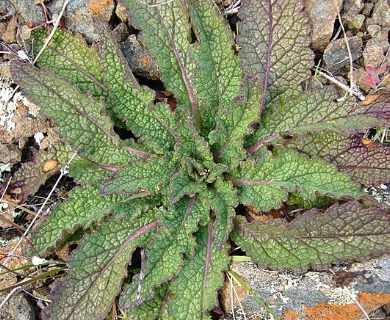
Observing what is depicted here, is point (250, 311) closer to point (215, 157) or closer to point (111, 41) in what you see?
point (215, 157)

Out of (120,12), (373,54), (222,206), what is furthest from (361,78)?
(120,12)

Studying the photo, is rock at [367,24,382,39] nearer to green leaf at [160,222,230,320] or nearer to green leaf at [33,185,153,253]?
green leaf at [160,222,230,320]

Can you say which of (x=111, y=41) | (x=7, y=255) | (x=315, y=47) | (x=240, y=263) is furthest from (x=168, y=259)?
(x=315, y=47)

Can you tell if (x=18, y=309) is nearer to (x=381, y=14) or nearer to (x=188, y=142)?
(x=188, y=142)

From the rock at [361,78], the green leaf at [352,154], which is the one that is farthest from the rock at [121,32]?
the rock at [361,78]

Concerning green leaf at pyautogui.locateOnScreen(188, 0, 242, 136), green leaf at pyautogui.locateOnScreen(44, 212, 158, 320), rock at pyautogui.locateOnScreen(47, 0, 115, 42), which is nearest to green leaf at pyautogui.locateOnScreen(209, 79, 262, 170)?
green leaf at pyautogui.locateOnScreen(188, 0, 242, 136)

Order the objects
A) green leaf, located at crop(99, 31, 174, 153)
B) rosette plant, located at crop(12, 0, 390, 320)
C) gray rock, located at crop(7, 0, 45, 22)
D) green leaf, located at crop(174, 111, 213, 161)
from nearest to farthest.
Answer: rosette plant, located at crop(12, 0, 390, 320), green leaf, located at crop(174, 111, 213, 161), green leaf, located at crop(99, 31, 174, 153), gray rock, located at crop(7, 0, 45, 22)
